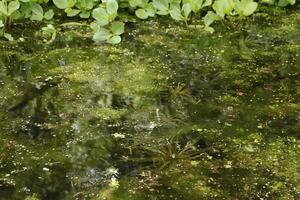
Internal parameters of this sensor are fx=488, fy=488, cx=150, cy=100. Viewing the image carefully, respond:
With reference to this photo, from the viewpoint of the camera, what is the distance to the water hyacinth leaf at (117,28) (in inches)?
121

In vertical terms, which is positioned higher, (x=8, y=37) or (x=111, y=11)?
(x=111, y=11)

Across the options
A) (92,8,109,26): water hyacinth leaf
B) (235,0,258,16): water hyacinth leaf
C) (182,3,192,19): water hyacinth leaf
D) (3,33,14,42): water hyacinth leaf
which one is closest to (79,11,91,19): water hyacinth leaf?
(92,8,109,26): water hyacinth leaf

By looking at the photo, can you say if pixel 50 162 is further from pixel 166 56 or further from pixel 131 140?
pixel 166 56

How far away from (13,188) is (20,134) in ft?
1.24

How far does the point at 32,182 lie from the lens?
182 cm

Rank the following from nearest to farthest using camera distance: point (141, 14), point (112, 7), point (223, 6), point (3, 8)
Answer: point (3, 8), point (112, 7), point (223, 6), point (141, 14)

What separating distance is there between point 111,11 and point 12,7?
0.61m

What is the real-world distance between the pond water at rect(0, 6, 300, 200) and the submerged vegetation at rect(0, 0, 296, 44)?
0.30ft

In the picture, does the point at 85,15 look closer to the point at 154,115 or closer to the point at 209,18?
the point at 209,18

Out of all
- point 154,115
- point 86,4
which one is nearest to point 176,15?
point 86,4

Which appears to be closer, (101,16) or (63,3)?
(101,16)

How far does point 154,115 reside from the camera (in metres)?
2.27

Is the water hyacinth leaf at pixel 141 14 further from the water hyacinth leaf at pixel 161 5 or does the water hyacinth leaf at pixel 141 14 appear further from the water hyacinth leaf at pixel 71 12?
the water hyacinth leaf at pixel 71 12

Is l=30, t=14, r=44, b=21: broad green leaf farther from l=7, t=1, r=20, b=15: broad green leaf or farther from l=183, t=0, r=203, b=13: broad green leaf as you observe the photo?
l=183, t=0, r=203, b=13: broad green leaf
